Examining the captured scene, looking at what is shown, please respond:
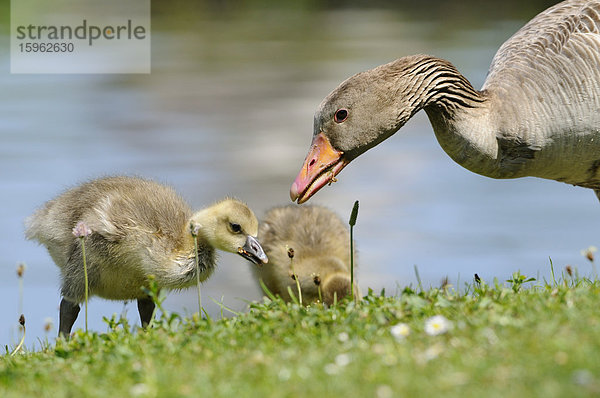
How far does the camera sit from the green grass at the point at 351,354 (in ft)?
12.4

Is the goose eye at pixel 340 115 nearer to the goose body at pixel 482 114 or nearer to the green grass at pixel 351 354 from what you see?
the goose body at pixel 482 114

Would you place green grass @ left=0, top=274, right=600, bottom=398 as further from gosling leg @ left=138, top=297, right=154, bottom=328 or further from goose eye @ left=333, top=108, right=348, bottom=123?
gosling leg @ left=138, top=297, right=154, bottom=328

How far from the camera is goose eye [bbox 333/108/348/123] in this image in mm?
6367

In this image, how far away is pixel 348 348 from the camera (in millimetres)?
4457

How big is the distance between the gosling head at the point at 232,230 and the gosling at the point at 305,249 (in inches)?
50.5

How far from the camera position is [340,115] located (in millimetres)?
6395

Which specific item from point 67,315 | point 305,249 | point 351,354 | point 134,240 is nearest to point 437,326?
point 351,354

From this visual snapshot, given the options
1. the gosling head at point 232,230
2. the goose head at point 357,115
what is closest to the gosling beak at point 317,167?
the goose head at point 357,115

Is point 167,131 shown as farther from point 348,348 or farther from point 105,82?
point 348,348

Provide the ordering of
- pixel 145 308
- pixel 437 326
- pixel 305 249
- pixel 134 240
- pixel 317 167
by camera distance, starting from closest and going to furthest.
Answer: pixel 437 326, pixel 317 167, pixel 134 240, pixel 145 308, pixel 305 249

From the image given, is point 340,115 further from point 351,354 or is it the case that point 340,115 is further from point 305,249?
point 305,249
